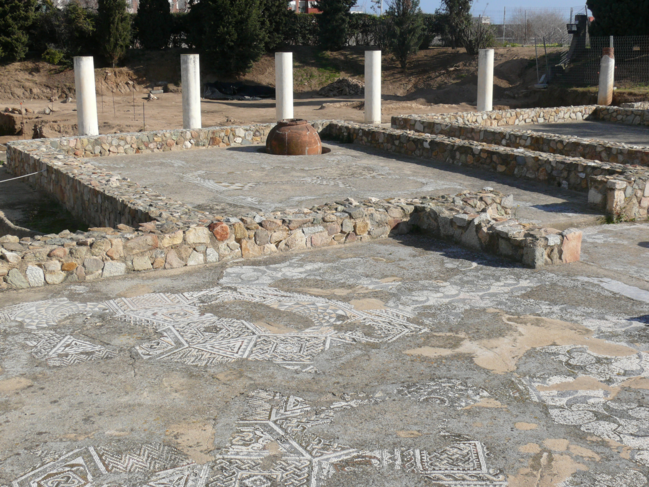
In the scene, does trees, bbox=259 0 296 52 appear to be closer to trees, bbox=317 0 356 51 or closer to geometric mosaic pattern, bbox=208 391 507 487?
trees, bbox=317 0 356 51

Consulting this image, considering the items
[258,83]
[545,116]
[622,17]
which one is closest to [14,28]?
[258,83]

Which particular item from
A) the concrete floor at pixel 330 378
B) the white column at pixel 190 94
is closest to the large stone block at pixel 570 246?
the concrete floor at pixel 330 378

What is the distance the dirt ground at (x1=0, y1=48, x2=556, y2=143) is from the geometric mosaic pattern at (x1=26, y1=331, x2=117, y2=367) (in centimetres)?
1389

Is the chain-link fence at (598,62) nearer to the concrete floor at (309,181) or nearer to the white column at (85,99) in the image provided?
the concrete floor at (309,181)

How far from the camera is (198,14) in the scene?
102 feet

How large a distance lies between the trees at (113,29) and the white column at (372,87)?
16.0 metres

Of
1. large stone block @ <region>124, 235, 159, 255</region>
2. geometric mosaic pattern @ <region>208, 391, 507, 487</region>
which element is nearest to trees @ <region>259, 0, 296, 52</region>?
large stone block @ <region>124, 235, 159, 255</region>

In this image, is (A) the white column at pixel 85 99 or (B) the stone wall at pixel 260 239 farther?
(A) the white column at pixel 85 99

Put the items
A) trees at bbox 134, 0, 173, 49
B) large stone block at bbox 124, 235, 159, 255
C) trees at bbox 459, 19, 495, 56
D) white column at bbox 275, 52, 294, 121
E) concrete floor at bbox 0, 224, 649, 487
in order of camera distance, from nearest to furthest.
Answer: concrete floor at bbox 0, 224, 649, 487, large stone block at bbox 124, 235, 159, 255, white column at bbox 275, 52, 294, 121, trees at bbox 459, 19, 495, 56, trees at bbox 134, 0, 173, 49

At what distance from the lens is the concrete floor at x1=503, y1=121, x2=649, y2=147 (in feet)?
47.0

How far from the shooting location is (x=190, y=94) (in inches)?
594

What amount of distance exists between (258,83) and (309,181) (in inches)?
836

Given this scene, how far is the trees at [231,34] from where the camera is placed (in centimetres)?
2938

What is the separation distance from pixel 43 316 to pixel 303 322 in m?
1.71
